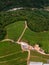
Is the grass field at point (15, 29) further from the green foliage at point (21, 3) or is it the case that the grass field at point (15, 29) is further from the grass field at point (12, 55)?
the green foliage at point (21, 3)

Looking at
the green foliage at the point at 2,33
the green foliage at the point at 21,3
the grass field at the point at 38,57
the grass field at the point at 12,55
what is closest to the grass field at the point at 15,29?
the green foliage at the point at 2,33

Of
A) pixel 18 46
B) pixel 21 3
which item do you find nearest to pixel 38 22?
pixel 18 46

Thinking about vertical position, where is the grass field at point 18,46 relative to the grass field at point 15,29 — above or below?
below

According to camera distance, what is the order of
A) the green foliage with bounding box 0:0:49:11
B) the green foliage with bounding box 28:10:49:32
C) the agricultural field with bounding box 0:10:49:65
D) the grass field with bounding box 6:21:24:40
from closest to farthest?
the agricultural field with bounding box 0:10:49:65 < the grass field with bounding box 6:21:24:40 < the green foliage with bounding box 28:10:49:32 < the green foliage with bounding box 0:0:49:11

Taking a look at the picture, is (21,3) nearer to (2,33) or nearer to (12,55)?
(2,33)

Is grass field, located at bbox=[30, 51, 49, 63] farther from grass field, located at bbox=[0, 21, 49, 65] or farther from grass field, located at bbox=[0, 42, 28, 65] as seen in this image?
grass field, located at bbox=[0, 42, 28, 65]

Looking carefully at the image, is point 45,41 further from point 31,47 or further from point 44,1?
point 44,1

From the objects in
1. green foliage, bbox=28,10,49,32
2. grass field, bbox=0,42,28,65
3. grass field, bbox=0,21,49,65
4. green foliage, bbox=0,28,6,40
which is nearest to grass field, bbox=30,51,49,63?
grass field, bbox=0,21,49,65
